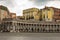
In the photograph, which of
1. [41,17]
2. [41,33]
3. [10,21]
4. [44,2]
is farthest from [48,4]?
[10,21]

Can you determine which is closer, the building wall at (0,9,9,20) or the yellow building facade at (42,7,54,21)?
the yellow building facade at (42,7,54,21)

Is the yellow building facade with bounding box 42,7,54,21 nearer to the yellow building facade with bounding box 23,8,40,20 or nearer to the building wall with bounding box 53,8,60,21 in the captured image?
the building wall with bounding box 53,8,60,21

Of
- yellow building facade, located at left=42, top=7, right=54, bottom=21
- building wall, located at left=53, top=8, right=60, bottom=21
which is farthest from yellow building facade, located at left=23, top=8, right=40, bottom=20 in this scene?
building wall, located at left=53, top=8, right=60, bottom=21

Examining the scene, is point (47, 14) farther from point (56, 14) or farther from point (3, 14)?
point (3, 14)

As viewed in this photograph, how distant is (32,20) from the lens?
9539 mm

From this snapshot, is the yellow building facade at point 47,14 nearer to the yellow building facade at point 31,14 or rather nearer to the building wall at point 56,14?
the building wall at point 56,14

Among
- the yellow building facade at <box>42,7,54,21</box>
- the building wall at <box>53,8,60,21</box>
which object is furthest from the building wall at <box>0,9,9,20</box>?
the building wall at <box>53,8,60,21</box>

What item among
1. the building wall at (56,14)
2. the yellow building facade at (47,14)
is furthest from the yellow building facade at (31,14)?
the building wall at (56,14)

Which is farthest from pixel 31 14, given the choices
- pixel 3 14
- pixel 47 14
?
pixel 3 14

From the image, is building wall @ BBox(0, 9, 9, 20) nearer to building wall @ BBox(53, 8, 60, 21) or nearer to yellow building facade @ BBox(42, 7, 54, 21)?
yellow building facade @ BBox(42, 7, 54, 21)

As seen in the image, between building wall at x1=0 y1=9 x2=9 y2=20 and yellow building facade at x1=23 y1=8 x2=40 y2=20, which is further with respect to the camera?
building wall at x1=0 y1=9 x2=9 y2=20

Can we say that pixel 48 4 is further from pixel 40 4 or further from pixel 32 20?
pixel 32 20

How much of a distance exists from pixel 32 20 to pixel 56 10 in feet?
4.86

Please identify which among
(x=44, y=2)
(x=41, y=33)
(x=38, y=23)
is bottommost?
(x=41, y=33)
